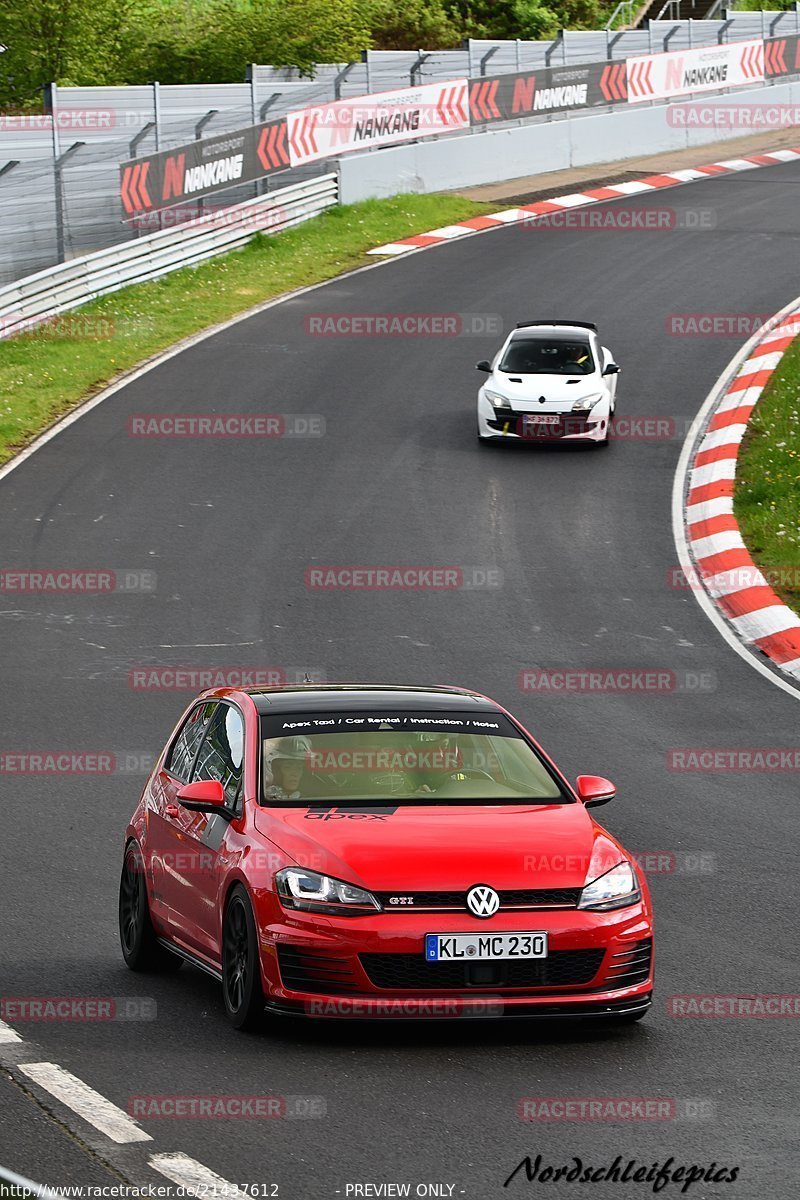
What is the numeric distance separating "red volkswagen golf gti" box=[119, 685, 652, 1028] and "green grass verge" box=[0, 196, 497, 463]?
1527 cm

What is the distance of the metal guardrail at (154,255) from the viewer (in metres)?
29.2

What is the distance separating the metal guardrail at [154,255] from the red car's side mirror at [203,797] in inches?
844

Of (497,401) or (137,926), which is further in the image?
(497,401)

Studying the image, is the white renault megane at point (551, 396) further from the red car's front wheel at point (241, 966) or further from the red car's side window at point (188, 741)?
the red car's front wheel at point (241, 966)

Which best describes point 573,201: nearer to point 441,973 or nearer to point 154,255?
point 154,255

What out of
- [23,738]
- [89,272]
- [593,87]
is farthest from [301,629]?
[593,87]

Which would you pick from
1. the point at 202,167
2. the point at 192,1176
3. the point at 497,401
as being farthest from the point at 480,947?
the point at 202,167

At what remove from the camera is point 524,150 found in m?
41.6

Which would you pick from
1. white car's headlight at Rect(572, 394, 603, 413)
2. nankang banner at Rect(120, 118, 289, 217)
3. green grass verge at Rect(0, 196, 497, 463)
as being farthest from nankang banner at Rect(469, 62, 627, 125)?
white car's headlight at Rect(572, 394, 603, 413)

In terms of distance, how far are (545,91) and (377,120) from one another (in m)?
5.88

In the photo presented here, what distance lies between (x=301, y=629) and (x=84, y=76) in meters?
30.2

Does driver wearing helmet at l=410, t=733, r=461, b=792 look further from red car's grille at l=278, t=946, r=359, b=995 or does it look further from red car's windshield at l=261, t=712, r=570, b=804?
red car's grille at l=278, t=946, r=359, b=995

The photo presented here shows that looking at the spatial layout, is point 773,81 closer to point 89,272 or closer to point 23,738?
point 89,272

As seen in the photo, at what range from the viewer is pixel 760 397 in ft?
83.1
